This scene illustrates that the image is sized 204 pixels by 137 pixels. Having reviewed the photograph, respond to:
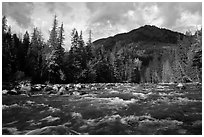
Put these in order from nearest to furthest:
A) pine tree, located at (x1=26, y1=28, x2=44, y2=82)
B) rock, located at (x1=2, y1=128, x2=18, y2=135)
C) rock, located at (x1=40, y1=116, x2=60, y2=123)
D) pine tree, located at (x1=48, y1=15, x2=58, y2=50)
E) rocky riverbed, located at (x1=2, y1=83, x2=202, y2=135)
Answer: rock, located at (x1=2, y1=128, x2=18, y2=135)
rocky riverbed, located at (x1=2, y1=83, x2=202, y2=135)
rock, located at (x1=40, y1=116, x2=60, y2=123)
pine tree, located at (x1=26, y1=28, x2=44, y2=82)
pine tree, located at (x1=48, y1=15, x2=58, y2=50)

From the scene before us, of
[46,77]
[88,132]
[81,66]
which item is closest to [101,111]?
[88,132]

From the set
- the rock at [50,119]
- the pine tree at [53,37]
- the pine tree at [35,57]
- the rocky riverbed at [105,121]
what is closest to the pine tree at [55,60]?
the pine tree at [53,37]

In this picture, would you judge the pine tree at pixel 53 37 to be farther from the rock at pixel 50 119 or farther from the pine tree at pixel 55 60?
the rock at pixel 50 119

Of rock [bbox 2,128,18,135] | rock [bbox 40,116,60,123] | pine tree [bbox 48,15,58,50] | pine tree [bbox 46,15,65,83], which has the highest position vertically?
pine tree [bbox 48,15,58,50]

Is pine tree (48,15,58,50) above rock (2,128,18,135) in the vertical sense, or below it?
above

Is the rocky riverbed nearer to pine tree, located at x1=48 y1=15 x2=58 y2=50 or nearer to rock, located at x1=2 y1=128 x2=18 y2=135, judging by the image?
rock, located at x1=2 y1=128 x2=18 y2=135

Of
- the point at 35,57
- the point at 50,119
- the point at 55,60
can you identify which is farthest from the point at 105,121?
the point at 35,57

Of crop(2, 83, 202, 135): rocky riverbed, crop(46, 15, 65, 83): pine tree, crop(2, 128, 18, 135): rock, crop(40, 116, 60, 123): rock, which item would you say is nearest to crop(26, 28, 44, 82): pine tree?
crop(46, 15, 65, 83): pine tree

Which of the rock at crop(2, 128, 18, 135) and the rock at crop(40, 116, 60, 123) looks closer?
the rock at crop(2, 128, 18, 135)

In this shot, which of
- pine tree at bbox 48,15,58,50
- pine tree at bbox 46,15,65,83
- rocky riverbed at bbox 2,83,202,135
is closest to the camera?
rocky riverbed at bbox 2,83,202,135

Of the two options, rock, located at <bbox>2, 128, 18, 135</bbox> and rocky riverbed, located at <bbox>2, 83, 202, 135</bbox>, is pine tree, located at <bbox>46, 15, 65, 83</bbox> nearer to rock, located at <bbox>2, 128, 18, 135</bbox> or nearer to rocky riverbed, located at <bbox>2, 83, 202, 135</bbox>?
rocky riverbed, located at <bbox>2, 83, 202, 135</bbox>

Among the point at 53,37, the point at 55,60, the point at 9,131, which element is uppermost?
the point at 53,37

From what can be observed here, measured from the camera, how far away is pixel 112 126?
6.19 metres

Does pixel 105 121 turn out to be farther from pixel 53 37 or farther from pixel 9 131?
pixel 53 37
